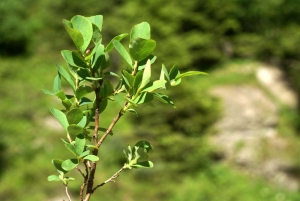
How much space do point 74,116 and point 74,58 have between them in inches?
3.4

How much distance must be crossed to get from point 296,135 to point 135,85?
1022 centimetres

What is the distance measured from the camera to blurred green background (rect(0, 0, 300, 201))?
848 cm

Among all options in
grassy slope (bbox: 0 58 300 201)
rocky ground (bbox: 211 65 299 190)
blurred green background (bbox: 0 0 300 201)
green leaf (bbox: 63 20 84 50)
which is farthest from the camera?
rocky ground (bbox: 211 65 299 190)

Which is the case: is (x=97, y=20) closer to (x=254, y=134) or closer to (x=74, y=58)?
(x=74, y=58)

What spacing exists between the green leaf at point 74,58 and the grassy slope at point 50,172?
7.26 m

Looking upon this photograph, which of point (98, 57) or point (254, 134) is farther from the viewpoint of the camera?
point (254, 134)

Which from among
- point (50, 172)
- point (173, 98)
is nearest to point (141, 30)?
point (50, 172)

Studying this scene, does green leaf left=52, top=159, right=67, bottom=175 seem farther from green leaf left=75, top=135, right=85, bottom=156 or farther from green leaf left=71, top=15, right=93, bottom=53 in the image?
green leaf left=71, top=15, right=93, bottom=53

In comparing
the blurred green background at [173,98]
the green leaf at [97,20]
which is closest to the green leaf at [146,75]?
the green leaf at [97,20]

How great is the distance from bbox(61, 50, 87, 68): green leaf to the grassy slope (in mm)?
7261

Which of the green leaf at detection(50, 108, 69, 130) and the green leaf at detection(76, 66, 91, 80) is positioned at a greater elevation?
the green leaf at detection(76, 66, 91, 80)

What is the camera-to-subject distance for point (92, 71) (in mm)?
646

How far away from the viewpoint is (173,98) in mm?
9062

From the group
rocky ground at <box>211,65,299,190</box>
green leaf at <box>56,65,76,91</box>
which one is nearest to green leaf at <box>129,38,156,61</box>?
green leaf at <box>56,65,76,91</box>
